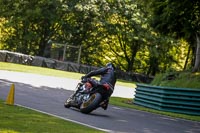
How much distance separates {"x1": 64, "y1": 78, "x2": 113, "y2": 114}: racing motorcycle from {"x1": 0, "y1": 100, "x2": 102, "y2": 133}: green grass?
227 cm

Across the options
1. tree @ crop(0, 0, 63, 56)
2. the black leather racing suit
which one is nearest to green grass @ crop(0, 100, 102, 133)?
the black leather racing suit

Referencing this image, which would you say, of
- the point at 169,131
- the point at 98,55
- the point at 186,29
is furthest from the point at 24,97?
the point at 98,55

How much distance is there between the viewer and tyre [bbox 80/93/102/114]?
1265 centimetres

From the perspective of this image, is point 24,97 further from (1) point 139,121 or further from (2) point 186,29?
(2) point 186,29

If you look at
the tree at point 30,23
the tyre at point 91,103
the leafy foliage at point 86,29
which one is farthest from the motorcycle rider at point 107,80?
the tree at point 30,23

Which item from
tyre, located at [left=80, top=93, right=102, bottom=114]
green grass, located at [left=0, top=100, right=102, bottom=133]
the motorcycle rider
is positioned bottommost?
green grass, located at [left=0, top=100, right=102, bottom=133]

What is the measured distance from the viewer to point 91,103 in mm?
12703

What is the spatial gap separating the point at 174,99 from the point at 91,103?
6327mm

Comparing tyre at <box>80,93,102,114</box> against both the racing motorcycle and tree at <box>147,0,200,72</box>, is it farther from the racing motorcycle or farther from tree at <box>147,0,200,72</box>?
tree at <box>147,0,200,72</box>

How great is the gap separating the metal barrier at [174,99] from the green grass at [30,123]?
27.9 ft

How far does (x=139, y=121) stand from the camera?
1275cm

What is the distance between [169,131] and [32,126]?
4.11 meters

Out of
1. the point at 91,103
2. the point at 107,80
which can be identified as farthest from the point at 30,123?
the point at 107,80

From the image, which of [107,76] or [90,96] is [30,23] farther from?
[90,96]
